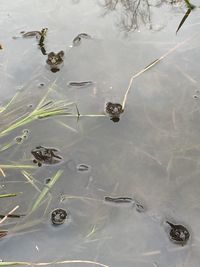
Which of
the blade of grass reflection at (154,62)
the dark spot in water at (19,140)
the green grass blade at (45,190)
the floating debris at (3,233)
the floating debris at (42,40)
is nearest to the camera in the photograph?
the floating debris at (3,233)

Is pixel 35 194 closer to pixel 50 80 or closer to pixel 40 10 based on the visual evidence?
pixel 50 80

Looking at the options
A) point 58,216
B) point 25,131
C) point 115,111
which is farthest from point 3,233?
point 115,111

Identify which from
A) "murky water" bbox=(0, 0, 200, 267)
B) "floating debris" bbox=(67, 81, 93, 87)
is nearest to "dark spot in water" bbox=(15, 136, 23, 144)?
"murky water" bbox=(0, 0, 200, 267)

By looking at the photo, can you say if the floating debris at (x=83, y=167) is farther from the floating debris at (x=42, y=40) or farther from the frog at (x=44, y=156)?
the floating debris at (x=42, y=40)

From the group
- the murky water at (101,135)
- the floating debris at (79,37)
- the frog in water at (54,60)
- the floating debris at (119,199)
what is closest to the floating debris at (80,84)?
the murky water at (101,135)

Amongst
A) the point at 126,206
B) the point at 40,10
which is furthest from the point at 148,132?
the point at 40,10
